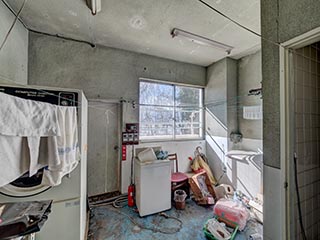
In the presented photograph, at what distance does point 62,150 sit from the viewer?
1391 mm

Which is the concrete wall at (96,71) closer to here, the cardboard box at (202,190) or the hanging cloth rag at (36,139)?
the cardboard box at (202,190)

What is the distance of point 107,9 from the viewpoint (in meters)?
2.09

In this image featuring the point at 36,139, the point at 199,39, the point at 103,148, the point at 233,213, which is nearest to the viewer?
the point at 36,139

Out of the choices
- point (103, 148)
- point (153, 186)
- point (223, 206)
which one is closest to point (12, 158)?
point (153, 186)

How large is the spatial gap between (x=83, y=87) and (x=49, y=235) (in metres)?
2.32

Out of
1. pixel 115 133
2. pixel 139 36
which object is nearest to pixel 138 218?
pixel 115 133

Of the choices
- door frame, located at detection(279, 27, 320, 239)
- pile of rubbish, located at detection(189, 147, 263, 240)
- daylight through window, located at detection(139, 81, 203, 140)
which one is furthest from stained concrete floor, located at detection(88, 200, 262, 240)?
daylight through window, located at detection(139, 81, 203, 140)

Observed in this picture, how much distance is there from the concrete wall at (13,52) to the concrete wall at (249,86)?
4.12 metres

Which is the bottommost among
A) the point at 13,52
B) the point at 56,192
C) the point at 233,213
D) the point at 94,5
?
the point at 233,213

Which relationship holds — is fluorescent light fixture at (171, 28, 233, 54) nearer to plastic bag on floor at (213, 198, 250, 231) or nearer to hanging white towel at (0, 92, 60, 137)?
hanging white towel at (0, 92, 60, 137)

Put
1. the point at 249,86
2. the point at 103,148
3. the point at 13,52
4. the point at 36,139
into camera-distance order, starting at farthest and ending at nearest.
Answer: the point at 249,86, the point at 103,148, the point at 13,52, the point at 36,139

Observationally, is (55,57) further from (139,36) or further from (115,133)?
(115,133)

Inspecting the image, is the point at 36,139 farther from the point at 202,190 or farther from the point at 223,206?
the point at 202,190

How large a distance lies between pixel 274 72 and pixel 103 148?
9.76 feet
